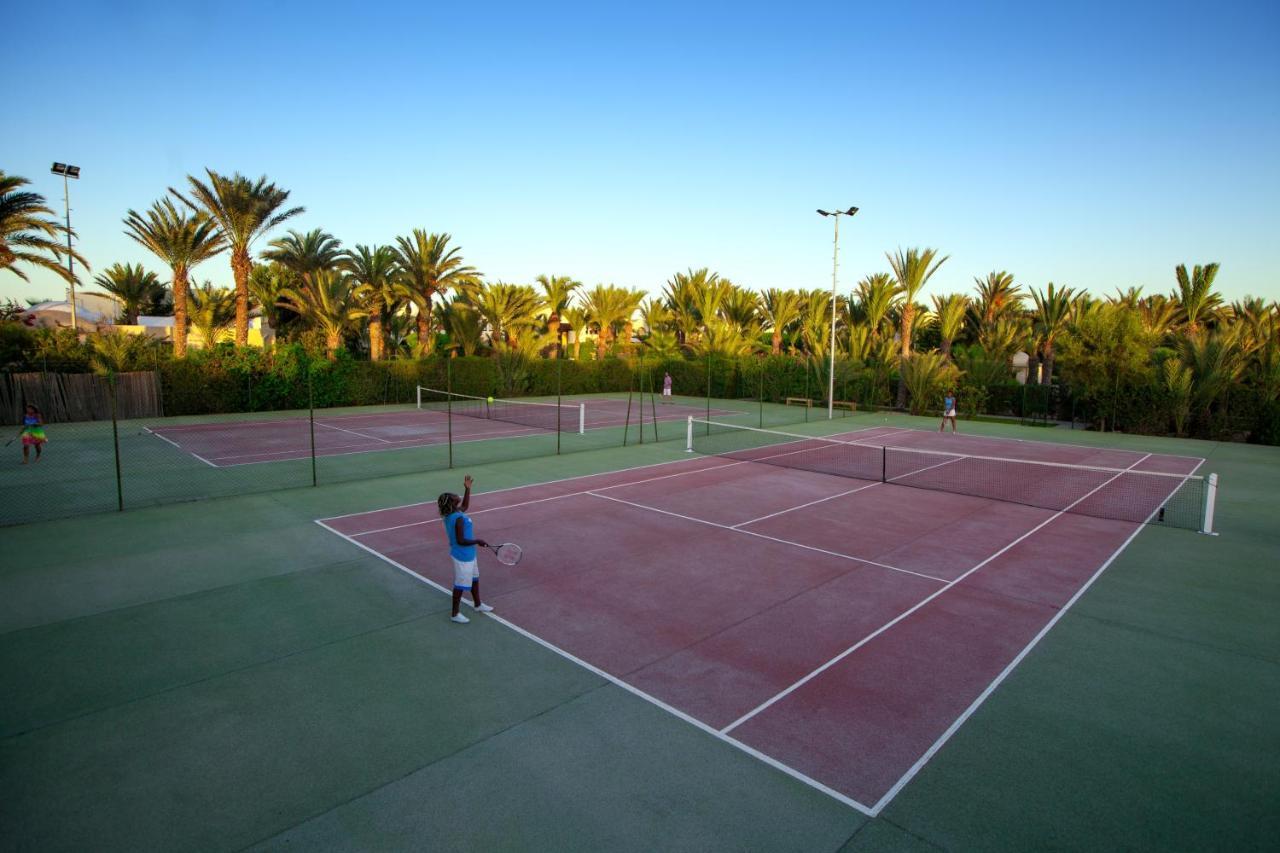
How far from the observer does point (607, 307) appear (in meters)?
52.5

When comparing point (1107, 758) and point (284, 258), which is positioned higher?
point (284, 258)

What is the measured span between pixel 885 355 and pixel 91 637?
115ft

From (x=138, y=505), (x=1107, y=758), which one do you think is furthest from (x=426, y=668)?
(x=138, y=505)

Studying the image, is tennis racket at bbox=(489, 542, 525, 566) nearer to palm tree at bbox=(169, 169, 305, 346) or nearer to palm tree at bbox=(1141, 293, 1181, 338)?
palm tree at bbox=(169, 169, 305, 346)

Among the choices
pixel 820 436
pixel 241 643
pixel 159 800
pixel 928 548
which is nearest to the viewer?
pixel 159 800

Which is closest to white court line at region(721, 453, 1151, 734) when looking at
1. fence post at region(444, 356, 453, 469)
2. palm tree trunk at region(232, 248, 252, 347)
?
fence post at region(444, 356, 453, 469)

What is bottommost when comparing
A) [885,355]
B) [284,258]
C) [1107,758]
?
[1107,758]

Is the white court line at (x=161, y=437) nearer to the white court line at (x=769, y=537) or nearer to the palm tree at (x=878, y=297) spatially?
the white court line at (x=769, y=537)

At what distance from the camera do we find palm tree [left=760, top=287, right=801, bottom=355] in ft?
161

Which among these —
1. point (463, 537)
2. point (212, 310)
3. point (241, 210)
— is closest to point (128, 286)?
point (212, 310)

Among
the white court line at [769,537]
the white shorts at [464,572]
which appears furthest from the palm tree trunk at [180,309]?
the white shorts at [464,572]

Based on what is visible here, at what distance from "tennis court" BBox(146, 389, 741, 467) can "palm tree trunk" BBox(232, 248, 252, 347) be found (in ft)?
27.6

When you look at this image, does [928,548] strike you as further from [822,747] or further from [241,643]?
[241,643]

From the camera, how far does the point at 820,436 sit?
2661 cm
